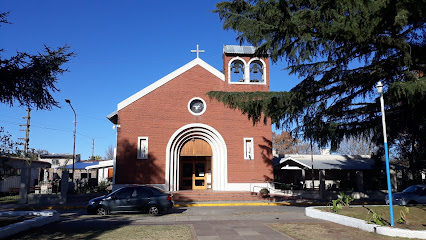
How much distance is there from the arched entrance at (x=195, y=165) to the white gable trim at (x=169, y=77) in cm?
478

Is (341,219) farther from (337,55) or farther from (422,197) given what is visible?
(422,197)

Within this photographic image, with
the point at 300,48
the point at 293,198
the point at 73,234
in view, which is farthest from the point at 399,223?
the point at 293,198

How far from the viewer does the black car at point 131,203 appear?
13836mm

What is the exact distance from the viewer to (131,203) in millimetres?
13883

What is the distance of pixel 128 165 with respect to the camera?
21688 millimetres

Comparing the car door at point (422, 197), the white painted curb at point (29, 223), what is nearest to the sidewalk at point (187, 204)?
the car door at point (422, 197)

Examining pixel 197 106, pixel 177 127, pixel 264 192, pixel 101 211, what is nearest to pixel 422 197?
pixel 264 192

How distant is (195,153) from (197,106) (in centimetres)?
349

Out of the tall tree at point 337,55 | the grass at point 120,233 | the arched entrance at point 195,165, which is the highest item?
the tall tree at point 337,55

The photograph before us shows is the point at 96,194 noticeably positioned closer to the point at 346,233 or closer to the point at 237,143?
the point at 237,143

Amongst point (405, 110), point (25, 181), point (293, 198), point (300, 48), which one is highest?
point (300, 48)

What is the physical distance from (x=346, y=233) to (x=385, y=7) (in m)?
6.53

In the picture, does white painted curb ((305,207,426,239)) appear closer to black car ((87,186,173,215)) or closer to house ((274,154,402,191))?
black car ((87,186,173,215))

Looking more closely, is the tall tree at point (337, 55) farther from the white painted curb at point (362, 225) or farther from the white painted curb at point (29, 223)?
the white painted curb at point (29, 223)
